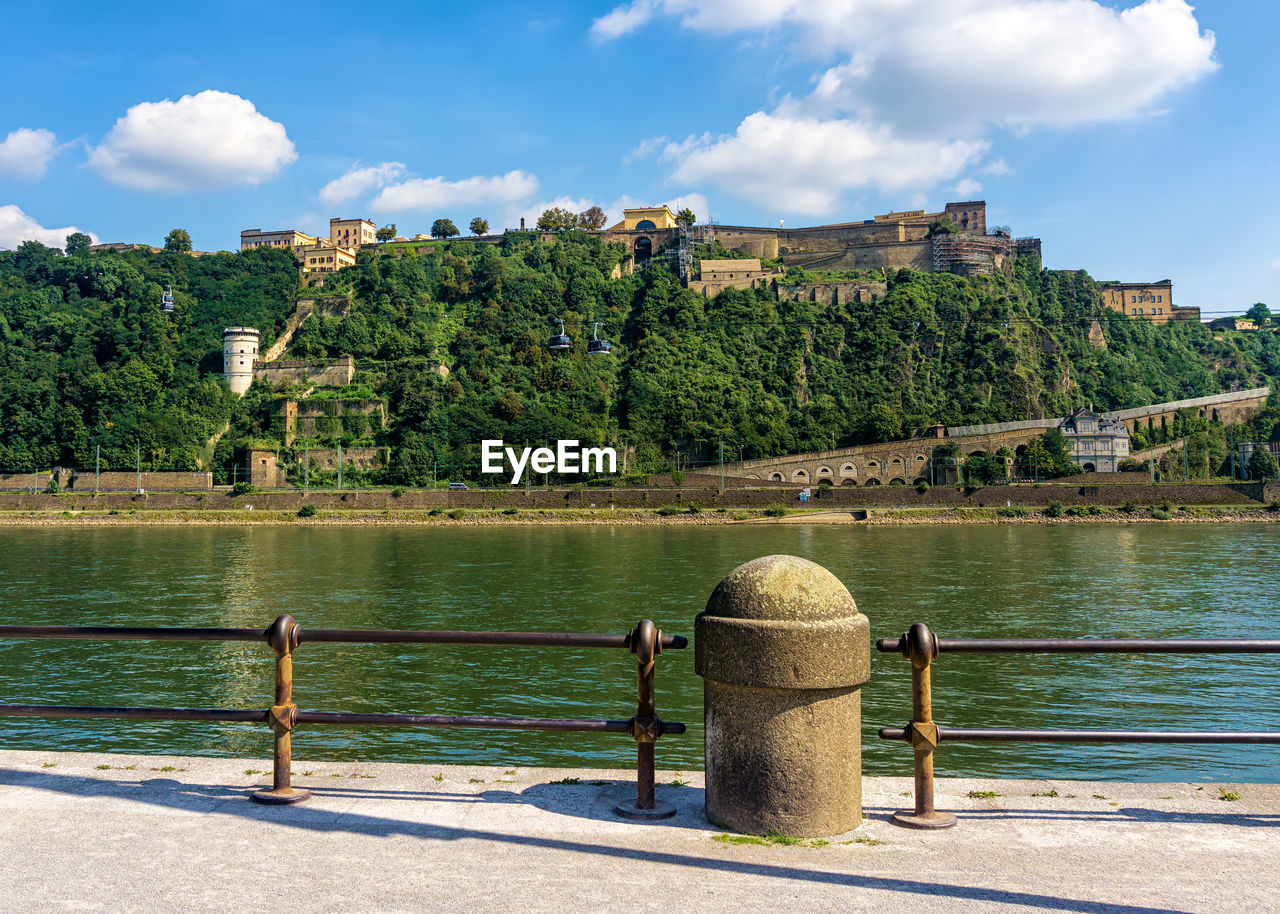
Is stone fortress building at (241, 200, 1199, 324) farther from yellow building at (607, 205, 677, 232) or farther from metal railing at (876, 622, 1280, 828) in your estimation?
metal railing at (876, 622, 1280, 828)

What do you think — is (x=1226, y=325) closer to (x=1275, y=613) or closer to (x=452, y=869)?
(x=1275, y=613)

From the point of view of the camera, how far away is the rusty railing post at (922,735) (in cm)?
381

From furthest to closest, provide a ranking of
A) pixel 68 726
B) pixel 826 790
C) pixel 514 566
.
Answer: pixel 514 566, pixel 68 726, pixel 826 790

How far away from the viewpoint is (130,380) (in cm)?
8356

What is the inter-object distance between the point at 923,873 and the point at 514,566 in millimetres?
28231

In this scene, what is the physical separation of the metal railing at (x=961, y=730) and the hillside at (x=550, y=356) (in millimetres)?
67579

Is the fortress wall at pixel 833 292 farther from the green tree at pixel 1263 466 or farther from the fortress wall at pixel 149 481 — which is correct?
the fortress wall at pixel 149 481

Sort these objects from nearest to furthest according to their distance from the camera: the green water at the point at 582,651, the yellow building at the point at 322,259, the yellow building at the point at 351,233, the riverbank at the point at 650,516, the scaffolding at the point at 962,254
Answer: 1. the green water at the point at 582,651
2. the riverbank at the point at 650,516
3. the scaffolding at the point at 962,254
4. the yellow building at the point at 322,259
5. the yellow building at the point at 351,233

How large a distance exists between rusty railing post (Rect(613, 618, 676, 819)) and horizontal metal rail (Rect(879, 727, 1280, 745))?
39.3 inches

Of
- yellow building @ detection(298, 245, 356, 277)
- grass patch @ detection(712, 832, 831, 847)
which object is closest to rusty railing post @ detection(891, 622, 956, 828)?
grass patch @ detection(712, 832, 831, 847)

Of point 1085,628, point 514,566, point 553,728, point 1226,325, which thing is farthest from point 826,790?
point 1226,325

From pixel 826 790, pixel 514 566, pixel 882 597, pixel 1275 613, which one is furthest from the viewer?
pixel 514 566

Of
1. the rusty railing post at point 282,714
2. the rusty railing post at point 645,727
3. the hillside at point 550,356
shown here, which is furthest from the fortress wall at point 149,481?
the rusty railing post at point 645,727

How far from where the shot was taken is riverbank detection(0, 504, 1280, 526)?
186 ft
